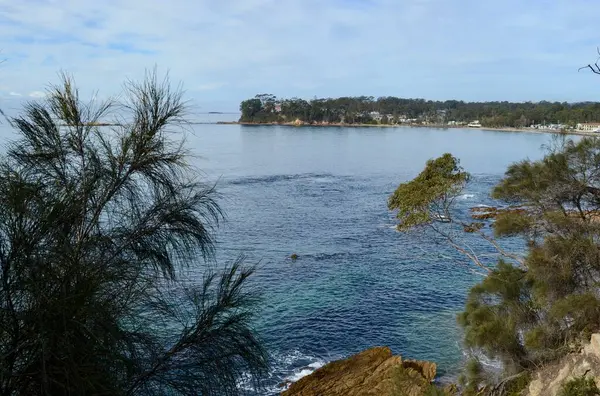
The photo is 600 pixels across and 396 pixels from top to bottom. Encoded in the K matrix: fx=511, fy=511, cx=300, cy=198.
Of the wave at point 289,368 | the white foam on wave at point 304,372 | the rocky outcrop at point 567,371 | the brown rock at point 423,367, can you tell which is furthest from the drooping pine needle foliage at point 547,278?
the wave at point 289,368

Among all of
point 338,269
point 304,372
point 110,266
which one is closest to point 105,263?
point 110,266

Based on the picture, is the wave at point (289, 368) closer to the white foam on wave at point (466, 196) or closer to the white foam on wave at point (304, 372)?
the white foam on wave at point (304, 372)

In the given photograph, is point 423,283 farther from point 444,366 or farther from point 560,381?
point 560,381

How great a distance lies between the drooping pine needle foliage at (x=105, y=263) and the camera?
3908mm

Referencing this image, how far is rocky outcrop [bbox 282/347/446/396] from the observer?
12.7 m

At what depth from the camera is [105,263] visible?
4797mm

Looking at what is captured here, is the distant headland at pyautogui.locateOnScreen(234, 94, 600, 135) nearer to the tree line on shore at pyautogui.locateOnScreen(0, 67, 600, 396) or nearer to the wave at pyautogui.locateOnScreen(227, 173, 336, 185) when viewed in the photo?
the wave at pyautogui.locateOnScreen(227, 173, 336, 185)

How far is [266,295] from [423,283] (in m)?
7.12

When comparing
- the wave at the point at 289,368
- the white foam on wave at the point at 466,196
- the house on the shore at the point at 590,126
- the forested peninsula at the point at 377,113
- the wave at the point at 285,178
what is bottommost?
the wave at the point at 289,368

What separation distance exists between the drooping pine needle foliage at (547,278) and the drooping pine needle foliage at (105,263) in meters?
8.05

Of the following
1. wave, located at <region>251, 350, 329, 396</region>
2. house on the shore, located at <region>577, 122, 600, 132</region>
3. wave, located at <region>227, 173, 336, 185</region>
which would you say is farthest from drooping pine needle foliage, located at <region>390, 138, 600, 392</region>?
house on the shore, located at <region>577, 122, 600, 132</region>

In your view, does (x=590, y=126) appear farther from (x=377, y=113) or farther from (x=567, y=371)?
(x=567, y=371)

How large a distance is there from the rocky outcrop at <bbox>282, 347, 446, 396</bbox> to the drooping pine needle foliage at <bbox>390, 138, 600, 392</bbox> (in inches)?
74.2

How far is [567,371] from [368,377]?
17.6 feet
